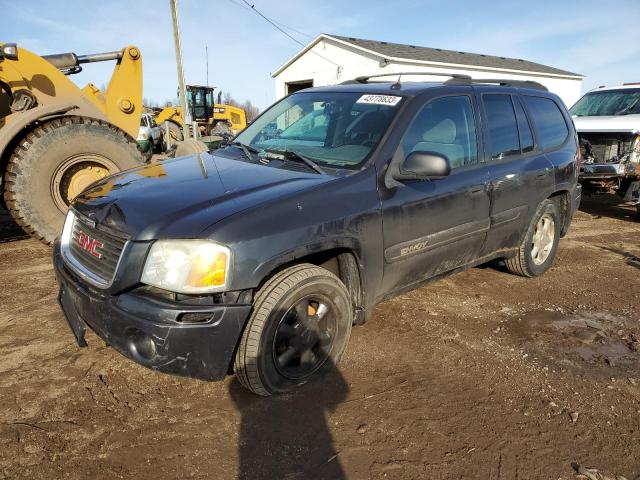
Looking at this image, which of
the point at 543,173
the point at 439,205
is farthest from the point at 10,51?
the point at 543,173

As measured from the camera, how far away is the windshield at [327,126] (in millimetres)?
3088

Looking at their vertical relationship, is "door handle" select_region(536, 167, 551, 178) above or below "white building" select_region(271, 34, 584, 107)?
below

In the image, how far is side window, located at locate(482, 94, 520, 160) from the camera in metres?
3.79

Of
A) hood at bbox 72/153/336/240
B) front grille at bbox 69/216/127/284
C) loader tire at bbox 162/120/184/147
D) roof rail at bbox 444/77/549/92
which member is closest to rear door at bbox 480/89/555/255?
roof rail at bbox 444/77/549/92

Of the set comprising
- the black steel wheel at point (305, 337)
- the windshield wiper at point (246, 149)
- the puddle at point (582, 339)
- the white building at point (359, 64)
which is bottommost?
the puddle at point (582, 339)

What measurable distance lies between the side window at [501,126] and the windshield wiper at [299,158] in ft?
5.40

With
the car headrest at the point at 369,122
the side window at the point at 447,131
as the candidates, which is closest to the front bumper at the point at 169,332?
the car headrest at the point at 369,122

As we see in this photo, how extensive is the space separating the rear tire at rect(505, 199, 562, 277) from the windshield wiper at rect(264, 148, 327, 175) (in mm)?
2463

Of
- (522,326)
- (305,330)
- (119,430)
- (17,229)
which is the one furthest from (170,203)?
(17,229)

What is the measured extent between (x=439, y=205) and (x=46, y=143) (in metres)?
4.14

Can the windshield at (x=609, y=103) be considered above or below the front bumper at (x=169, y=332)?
above

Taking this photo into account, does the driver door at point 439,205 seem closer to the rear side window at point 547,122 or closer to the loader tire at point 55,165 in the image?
the rear side window at point 547,122

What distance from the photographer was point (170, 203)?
2461 mm

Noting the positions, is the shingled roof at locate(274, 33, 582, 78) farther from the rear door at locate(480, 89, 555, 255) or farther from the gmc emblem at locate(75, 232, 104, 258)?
the gmc emblem at locate(75, 232, 104, 258)
